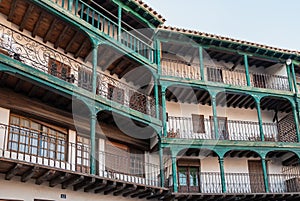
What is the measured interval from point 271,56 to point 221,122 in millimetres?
4956

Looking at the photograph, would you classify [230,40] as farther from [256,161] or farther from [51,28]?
[51,28]

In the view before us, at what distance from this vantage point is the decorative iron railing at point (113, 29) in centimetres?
1709

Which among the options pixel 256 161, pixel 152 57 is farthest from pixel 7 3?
pixel 256 161

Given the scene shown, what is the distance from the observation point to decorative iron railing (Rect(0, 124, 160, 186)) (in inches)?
528

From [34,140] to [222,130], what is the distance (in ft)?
37.0

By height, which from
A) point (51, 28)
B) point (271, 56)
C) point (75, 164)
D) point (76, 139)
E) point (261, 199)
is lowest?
point (261, 199)

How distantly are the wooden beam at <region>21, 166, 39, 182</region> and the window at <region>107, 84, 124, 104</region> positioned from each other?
617 cm

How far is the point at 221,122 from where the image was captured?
22.2 metres

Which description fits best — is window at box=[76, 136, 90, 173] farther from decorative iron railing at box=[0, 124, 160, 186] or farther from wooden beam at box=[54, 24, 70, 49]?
wooden beam at box=[54, 24, 70, 49]

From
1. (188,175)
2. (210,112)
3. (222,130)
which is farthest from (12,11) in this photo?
(222,130)

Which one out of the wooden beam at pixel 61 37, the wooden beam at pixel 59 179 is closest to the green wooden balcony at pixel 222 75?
the wooden beam at pixel 61 37

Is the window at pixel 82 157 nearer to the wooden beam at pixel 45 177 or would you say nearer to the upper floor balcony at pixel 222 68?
the wooden beam at pixel 45 177

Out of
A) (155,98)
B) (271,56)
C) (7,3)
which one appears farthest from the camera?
(271,56)

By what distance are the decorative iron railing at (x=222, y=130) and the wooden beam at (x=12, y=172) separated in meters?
8.88
